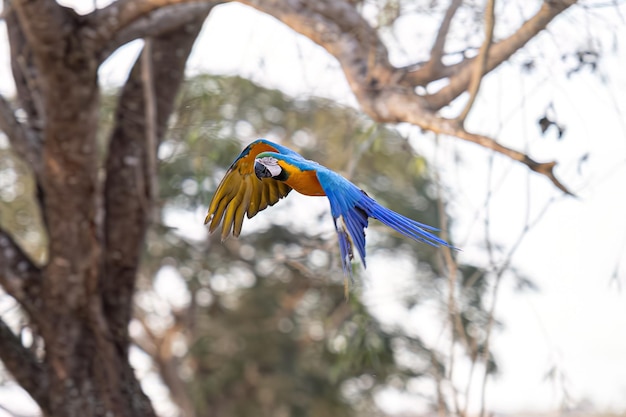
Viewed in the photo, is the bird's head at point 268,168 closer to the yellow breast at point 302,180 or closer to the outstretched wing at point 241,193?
the yellow breast at point 302,180

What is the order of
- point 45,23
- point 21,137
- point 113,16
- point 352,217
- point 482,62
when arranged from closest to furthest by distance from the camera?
point 352,217, point 482,62, point 45,23, point 113,16, point 21,137

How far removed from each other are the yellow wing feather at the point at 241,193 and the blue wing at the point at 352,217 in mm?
429

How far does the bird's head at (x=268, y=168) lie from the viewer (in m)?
2.25

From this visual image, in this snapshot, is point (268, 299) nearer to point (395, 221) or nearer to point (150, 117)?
point (150, 117)

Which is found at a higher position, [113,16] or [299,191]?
[299,191]

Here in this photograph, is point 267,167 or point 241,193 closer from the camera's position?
point 267,167

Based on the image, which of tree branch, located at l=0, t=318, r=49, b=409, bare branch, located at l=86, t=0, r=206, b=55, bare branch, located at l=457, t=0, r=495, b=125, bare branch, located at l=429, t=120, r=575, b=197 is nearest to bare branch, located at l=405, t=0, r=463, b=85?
bare branch, located at l=457, t=0, r=495, b=125

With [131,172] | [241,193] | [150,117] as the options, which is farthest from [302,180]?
[131,172]

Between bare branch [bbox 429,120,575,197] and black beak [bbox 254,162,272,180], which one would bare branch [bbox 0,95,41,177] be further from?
black beak [bbox 254,162,272,180]

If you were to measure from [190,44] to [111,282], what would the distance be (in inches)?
48.3

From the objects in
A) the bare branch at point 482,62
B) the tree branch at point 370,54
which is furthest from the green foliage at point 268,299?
the bare branch at point 482,62

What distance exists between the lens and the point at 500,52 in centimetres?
362

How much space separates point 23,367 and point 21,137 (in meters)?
1.06

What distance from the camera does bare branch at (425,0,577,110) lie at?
346 centimetres
